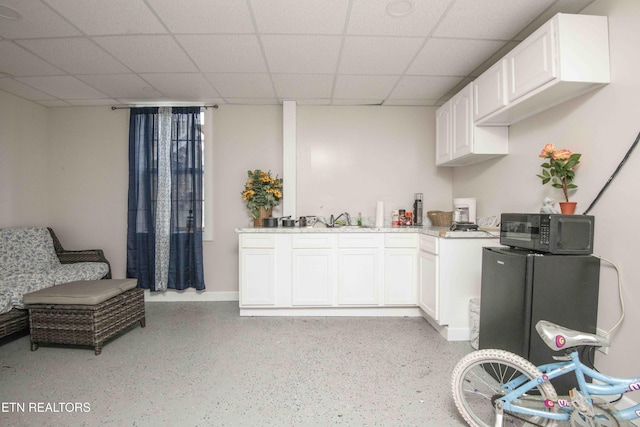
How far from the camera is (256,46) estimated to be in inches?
96.6

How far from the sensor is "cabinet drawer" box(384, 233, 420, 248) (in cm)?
317

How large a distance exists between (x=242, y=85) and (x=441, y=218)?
8.86ft

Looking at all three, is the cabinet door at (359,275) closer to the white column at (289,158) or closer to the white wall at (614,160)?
the white column at (289,158)

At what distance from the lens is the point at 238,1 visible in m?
1.94

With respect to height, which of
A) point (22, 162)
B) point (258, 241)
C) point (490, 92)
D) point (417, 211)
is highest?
point (490, 92)

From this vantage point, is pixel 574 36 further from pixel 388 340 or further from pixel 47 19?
pixel 47 19

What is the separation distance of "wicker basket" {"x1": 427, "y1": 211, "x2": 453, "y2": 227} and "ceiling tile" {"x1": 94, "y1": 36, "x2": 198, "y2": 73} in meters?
3.01

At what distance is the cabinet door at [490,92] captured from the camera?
2.25 m

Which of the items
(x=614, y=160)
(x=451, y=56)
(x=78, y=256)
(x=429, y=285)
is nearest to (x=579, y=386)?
(x=614, y=160)

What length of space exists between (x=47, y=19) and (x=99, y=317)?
7.38ft

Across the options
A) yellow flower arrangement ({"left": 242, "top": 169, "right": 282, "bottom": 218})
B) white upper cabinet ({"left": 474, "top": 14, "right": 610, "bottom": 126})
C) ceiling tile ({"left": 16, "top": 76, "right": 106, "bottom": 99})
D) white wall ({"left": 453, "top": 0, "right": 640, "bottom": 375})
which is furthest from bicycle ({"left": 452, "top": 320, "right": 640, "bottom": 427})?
ceiling tile ({"left": 16, "top": 76, "right": 106, "bottom": 99})

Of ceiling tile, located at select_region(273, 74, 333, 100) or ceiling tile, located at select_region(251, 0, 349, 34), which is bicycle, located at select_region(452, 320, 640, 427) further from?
ceiling tile, located at select_region(273, 74, 333, 100)

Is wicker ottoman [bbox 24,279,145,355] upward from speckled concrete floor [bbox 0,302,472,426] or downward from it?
upward

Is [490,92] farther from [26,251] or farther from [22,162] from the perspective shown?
[22,162]
